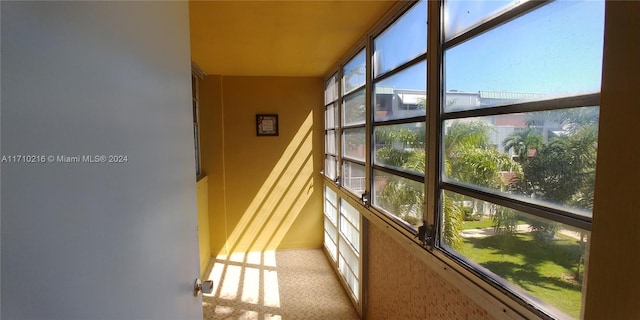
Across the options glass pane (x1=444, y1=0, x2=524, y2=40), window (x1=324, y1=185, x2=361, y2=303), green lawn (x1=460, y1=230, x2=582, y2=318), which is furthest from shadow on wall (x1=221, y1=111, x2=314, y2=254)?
green lawn (x1=460, y1=230, x2=582, y2=318)

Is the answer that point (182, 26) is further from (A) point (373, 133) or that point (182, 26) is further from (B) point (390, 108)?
(A) point (373, 133)

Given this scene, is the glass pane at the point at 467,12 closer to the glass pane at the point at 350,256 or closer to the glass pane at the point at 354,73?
the glass pane at the point at 354,73

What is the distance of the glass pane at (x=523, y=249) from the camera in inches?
29.7

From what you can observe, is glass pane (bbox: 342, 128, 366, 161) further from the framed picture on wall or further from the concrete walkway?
Result: the concrete walkway

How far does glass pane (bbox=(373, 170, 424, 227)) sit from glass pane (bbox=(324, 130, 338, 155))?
1334mm

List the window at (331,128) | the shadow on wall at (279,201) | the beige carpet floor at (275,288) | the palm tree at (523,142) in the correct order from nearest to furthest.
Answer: the palm tree at (523,142) → the beige carpet floor at (275,288) → the window at (331,128) → the shadow on wall at (279,201)

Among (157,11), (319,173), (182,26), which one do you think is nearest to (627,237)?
(157,11)

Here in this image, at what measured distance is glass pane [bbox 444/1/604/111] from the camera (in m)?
0.70

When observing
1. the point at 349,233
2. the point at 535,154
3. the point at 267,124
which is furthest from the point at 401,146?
the point at 267,124

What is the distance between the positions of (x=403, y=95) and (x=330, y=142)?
199 centimetres

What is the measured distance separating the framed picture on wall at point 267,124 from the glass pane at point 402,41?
196cm

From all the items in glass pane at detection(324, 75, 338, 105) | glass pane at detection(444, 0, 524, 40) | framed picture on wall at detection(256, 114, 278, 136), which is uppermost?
glass pane at detection(324, 75, 338, 105)

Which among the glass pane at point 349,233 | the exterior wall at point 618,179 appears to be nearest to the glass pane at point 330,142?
the glass pane at point 349,233

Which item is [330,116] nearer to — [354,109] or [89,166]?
[354,109]
